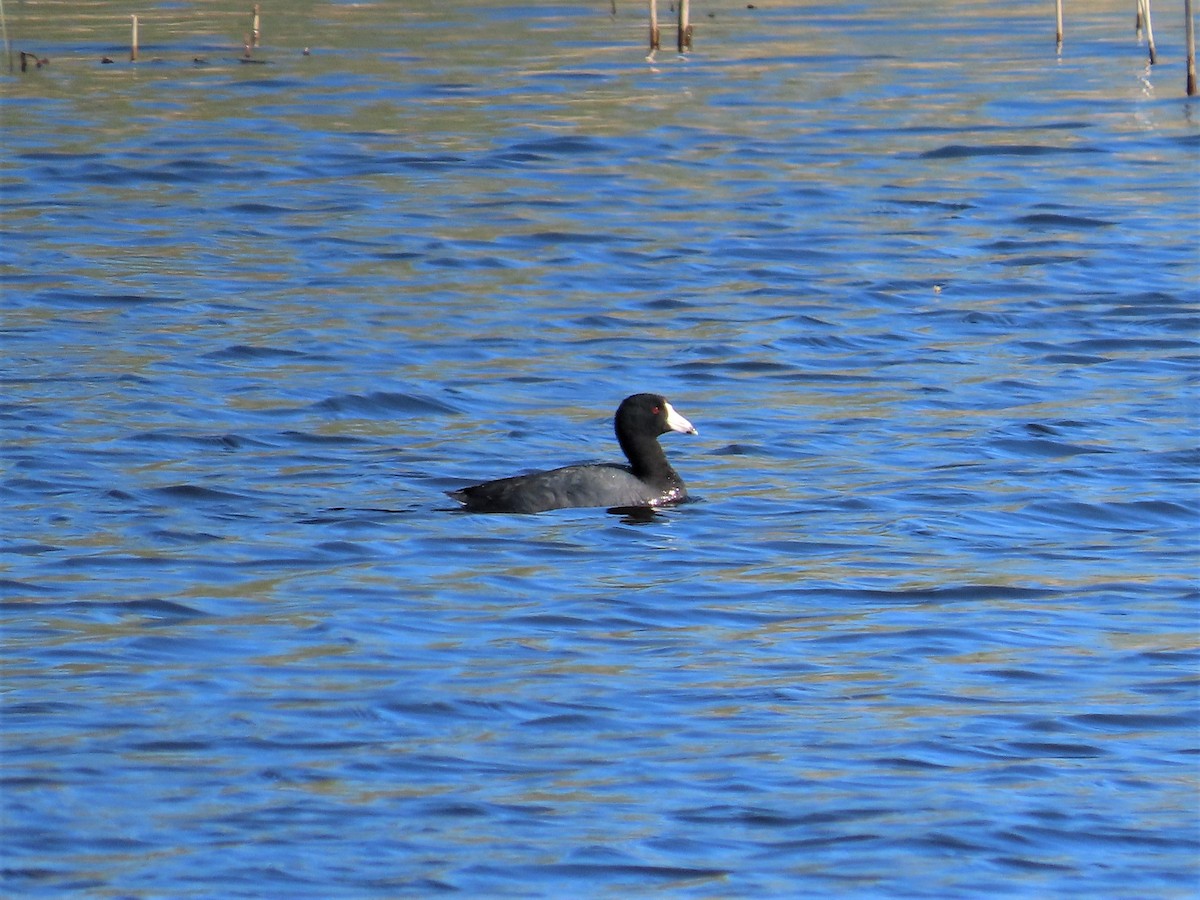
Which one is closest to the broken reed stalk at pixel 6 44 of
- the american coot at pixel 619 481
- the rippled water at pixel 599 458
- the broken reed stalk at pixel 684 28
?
the rippled water at pixel 599 458

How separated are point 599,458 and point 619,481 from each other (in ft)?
3.90

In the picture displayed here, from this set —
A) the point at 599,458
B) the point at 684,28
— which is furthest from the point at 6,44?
the point at 599,458

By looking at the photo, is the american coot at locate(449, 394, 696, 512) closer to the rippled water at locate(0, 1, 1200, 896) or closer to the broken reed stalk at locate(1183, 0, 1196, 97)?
the rippled water at locate(0, 1, 1200, 896)

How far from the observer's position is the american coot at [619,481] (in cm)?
1098

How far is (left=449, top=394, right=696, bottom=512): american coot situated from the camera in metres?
11.0

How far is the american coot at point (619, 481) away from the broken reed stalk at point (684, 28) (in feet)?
47.0

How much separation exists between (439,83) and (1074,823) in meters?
19.8

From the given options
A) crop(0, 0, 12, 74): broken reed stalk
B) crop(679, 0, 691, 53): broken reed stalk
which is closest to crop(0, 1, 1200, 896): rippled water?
crop(0, 0, 12, 74): broken reed stalk

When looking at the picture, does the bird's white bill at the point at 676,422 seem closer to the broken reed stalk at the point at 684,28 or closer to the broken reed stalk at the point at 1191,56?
the broken reed stalk at the point at 1191,56

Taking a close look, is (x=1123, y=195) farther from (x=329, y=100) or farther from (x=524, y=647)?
(x=524, y=647)

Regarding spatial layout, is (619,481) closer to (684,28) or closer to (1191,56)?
(1191,56)

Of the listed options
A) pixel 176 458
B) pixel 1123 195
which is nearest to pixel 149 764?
pixel 176 458

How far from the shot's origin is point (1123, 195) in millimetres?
20188

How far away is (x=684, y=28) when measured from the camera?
86.4 feet
